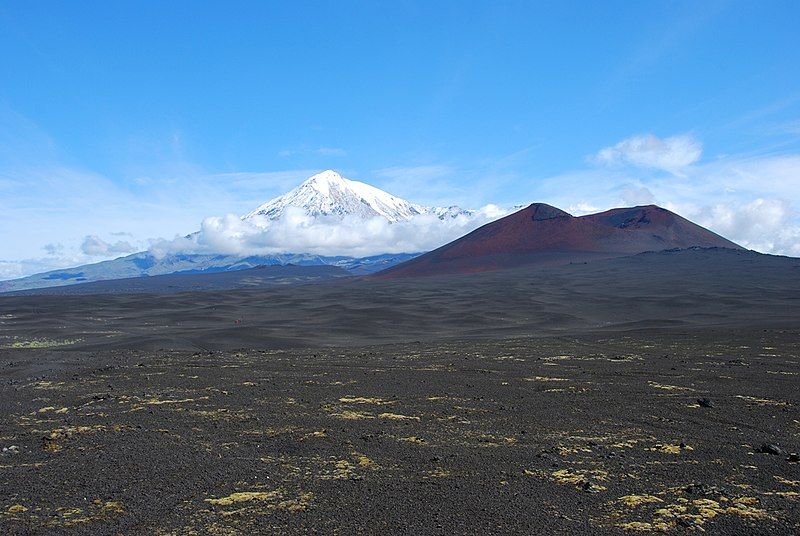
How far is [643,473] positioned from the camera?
8234mm

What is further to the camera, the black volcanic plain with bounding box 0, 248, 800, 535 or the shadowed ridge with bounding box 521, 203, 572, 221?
the shadowed ridge with bounding box 521, 203, 572, 221

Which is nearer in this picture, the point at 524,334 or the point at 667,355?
the point at 667,355

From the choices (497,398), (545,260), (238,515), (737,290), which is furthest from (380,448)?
(545,260)

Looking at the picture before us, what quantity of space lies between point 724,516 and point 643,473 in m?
1.56

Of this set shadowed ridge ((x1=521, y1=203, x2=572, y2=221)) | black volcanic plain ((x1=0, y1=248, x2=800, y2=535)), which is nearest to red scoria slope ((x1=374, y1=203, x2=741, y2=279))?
shadowed ridge ((x1=521, y1=203, x2=572, y2=221))

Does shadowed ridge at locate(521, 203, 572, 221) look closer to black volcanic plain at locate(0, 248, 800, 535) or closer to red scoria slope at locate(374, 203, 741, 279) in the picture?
red scoria slope at locate(374, 203, 741, 279)

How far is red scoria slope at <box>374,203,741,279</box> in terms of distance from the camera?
12962 centimetres

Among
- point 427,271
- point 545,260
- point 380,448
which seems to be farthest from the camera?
point 427,271

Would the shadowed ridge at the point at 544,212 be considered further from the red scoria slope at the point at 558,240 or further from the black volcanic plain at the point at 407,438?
the black volcanic plain at the point at 407,438

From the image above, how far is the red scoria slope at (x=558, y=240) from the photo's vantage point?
5103 inches

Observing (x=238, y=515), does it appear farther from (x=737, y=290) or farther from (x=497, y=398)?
(x=737, y=290)

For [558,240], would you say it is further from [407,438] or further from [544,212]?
[407,438]

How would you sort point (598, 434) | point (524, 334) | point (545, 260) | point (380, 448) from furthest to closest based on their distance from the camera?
point (545, 260) < point (524, 334) < point (598, 434) < point (380, 448)

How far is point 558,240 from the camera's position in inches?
5463
